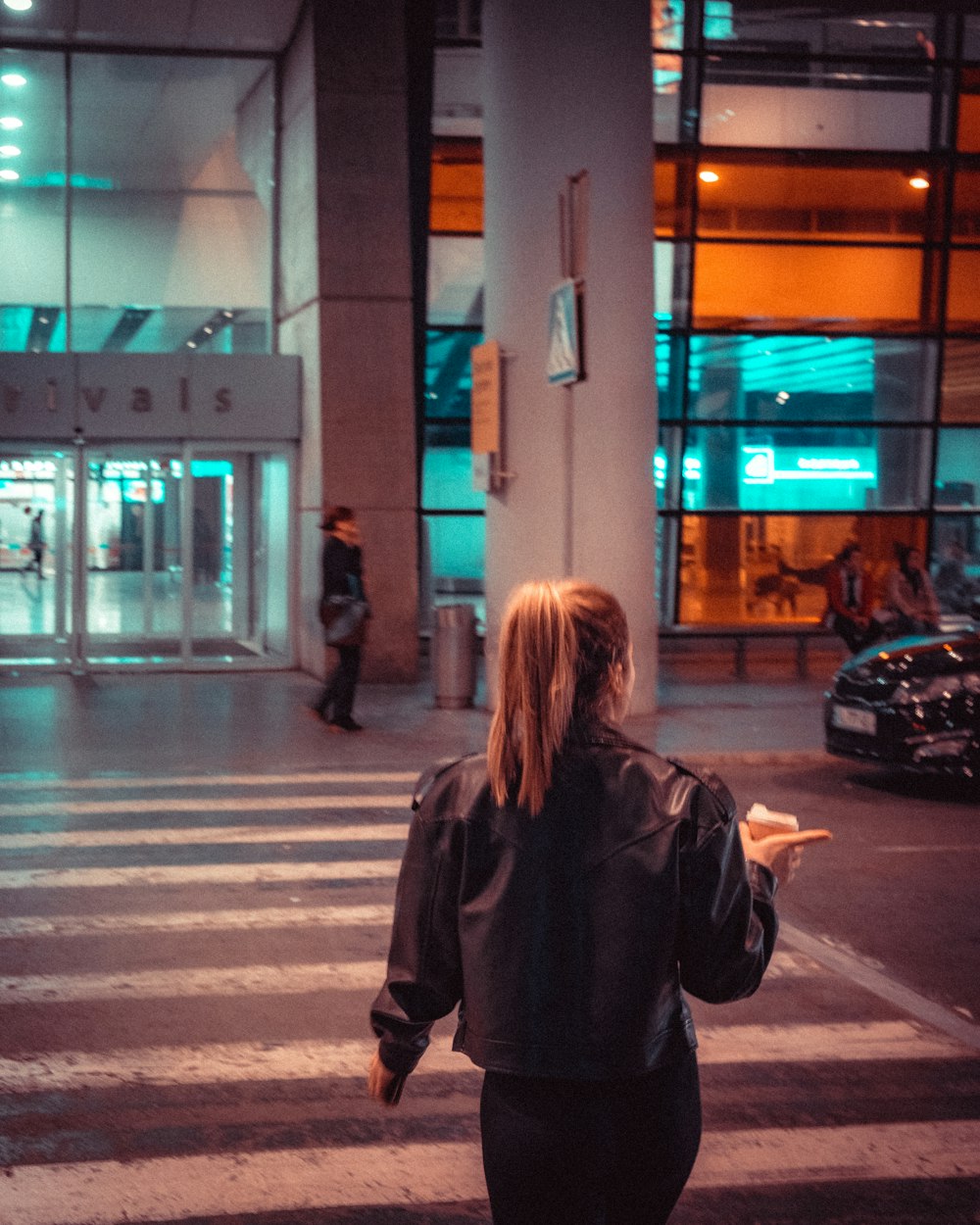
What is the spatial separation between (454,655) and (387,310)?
4515 mm

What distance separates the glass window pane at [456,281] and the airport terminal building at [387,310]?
42mm

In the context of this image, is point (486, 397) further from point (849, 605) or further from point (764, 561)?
point (764, 561)

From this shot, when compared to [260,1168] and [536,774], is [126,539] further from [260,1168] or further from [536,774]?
[536,774]

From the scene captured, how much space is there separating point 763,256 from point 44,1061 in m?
18.3

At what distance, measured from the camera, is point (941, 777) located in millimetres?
11297

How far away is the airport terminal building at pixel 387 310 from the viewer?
1764 cm

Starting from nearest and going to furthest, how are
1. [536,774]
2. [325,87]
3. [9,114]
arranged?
[536,774] < [325,87] < [9,114]

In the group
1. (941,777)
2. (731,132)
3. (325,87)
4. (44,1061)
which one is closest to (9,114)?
(325,87)

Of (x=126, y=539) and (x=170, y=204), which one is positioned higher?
(x=170, y=204)

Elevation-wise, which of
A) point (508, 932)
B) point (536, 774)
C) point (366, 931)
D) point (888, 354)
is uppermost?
point (888, 354)

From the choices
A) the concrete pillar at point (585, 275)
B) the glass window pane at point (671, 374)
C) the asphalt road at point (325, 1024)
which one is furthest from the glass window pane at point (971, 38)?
the asphalt road at point (325, 1024)

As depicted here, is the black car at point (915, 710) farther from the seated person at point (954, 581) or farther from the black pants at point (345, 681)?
the seated person at point (954, 581)

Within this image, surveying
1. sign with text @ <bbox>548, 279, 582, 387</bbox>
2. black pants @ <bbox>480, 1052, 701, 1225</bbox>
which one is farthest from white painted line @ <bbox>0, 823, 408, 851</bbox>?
black pants @ <bbox>480, 1052, 701, 1225</bbox>

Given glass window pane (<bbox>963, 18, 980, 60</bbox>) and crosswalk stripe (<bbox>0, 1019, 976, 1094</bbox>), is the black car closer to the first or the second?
crosswalk stripe (<bbox>0, 1019, 976, 1094</bbox>)
